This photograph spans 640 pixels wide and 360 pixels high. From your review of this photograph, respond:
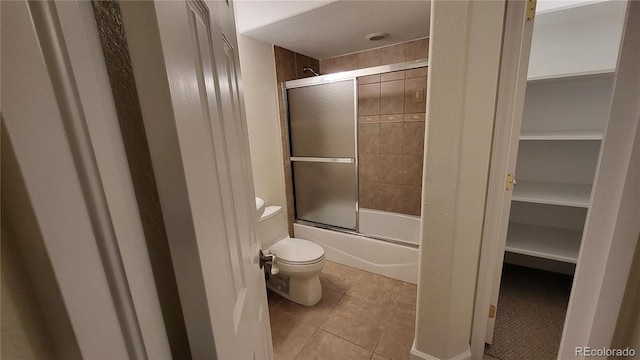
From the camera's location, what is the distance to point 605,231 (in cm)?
40

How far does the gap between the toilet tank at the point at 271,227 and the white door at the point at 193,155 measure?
1.55m

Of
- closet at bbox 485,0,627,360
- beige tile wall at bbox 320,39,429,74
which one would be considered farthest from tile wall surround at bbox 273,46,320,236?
closet at bbox 485,0,627,360

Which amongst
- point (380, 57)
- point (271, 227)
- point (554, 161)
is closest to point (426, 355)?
point (271, 227)

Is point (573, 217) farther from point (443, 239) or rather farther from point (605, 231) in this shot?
point (605, 231)

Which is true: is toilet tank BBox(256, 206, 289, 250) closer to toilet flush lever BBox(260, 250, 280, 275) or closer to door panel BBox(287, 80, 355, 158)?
door panel BBox(287, 80, 355, 158)

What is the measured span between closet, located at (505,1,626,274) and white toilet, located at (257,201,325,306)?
4.63 ft

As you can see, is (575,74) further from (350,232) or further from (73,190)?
(73,190)

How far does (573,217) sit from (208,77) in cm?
268

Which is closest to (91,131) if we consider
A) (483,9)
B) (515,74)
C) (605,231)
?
(605,231)

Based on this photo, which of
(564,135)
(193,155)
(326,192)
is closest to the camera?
(193,155)

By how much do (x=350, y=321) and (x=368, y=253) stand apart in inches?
27.1

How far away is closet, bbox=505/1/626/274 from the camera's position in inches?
64.9

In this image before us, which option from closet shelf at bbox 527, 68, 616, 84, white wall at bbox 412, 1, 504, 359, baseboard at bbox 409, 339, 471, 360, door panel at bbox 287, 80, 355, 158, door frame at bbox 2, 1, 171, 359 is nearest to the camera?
door frame at bbox 2, 1, 171, 359

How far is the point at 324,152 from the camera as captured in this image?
2.64 metres
